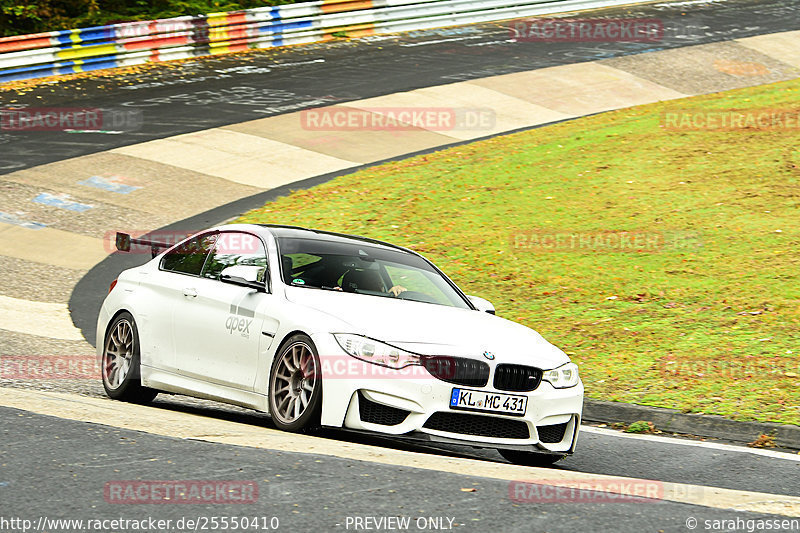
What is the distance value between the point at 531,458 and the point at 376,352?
1.59 metres

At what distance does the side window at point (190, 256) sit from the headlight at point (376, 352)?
2.16 m

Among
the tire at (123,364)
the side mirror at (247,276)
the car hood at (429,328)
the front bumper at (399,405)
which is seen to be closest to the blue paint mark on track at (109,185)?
the tire at (123,364)

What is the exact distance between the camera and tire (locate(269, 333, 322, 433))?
7164 millimetres

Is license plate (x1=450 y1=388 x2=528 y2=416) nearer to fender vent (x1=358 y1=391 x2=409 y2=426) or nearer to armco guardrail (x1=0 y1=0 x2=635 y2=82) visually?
fender vent (x1=358 y1=391 x2=409 y2=426)

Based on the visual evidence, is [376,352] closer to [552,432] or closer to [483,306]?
[552,432]

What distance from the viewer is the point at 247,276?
25.9 feet

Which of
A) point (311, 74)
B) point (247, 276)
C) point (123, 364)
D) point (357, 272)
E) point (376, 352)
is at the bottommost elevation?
point (123, 364)

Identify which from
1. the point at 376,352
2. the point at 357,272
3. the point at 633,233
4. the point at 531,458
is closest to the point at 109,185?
the point at 633,233

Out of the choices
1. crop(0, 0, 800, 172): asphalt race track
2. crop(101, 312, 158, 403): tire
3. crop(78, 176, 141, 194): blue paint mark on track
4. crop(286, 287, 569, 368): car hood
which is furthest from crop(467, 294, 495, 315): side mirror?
crop(0, 0, 800, 172): asphalt race track

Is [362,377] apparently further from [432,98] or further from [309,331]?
[432,98]

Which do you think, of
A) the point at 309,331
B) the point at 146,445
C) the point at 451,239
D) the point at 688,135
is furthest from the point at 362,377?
the point at 688,135

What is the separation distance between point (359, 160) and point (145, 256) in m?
5.96

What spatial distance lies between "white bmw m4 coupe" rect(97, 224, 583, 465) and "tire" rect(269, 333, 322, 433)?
10 millimetres

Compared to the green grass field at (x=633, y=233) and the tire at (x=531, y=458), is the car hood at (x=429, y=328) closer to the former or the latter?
the tire at (x=531, y=458)
